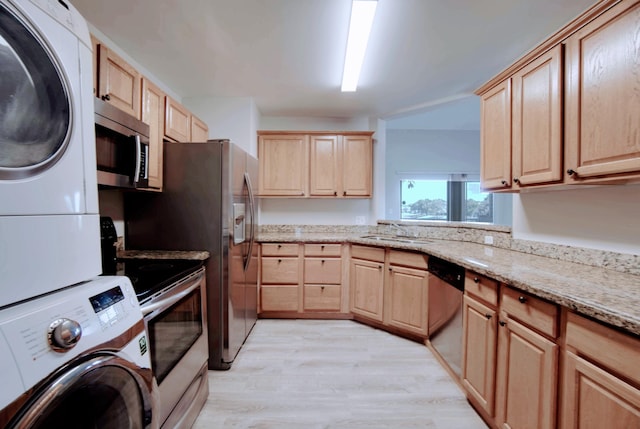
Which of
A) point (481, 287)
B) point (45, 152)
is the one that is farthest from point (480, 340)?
point (45, 152)

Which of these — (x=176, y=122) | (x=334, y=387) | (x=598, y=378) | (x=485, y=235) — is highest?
(x=176, y=122)

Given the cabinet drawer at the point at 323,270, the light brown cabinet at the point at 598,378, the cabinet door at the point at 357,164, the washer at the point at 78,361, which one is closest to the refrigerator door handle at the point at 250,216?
the cabinet drawer at the point at 323,270

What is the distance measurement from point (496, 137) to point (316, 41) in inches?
60.0

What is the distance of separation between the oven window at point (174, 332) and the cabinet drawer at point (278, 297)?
1327 mm

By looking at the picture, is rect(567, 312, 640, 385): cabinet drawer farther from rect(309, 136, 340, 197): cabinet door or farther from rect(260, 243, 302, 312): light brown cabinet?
rect(309, 136, 340, 197): cabinet door

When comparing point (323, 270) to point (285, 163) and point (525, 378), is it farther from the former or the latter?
point (525, 378)

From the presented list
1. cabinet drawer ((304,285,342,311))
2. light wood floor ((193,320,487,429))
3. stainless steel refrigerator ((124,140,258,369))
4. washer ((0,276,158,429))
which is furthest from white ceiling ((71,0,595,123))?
light wood floor ((193,320,487,429))

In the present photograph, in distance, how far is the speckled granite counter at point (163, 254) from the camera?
5.91 ft

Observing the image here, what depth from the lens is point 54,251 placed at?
2.19 ft

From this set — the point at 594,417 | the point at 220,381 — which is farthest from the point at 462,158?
the point at 220,381

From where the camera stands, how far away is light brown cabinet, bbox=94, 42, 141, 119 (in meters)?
1.40

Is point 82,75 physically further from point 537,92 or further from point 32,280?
point 537,92

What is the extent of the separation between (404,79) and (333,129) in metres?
1.22

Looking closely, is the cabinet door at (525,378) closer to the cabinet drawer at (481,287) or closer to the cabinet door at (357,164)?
the cabinet drawer at (481,287)
